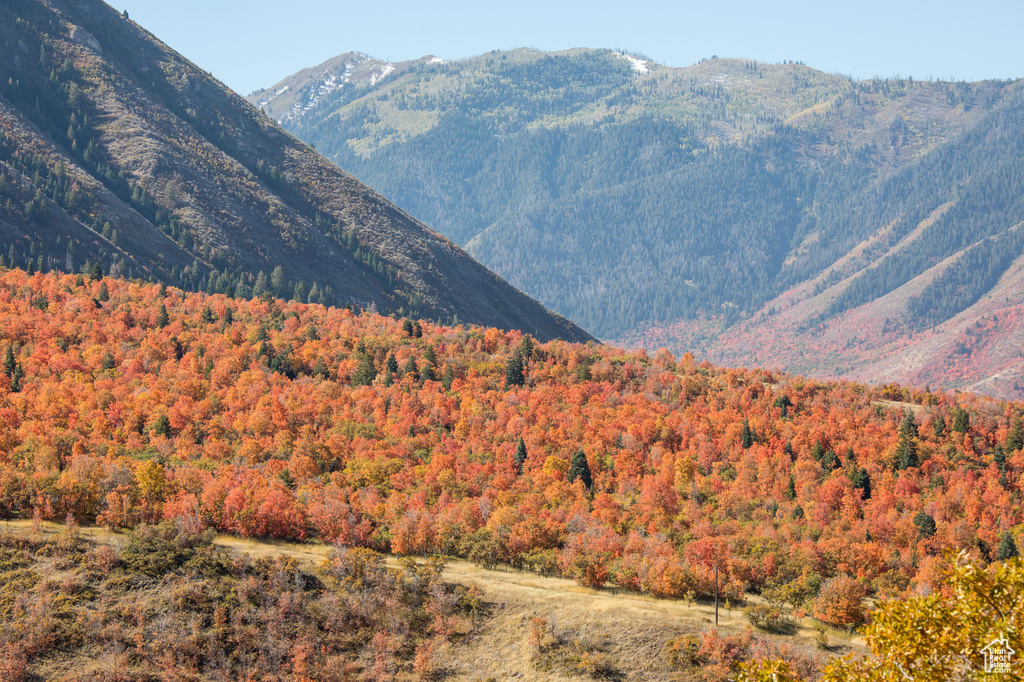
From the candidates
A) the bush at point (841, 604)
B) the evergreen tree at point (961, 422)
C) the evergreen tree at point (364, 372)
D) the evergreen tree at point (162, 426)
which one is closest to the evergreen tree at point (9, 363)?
the evergreen tree at point (162, 426)

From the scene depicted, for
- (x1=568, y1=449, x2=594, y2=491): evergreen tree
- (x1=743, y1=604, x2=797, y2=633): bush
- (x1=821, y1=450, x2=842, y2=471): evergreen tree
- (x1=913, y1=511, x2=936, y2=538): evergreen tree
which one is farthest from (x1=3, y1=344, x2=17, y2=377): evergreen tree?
(x1=913, y1=511, x2=936, y2=538): evergreen tree

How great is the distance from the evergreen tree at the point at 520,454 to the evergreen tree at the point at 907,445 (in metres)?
64.1

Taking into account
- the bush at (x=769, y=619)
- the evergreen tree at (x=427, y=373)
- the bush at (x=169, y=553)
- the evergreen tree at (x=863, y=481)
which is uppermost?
the evergreen tree at (x=427, y=373)

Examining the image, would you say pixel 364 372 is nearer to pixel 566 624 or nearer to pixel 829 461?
pixel 829 461

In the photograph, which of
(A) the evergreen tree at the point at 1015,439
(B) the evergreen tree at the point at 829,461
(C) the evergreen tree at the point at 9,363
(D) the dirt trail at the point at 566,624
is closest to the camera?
(D) the dirt trail at the point at 566,624

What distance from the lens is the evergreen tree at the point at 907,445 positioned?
163 m

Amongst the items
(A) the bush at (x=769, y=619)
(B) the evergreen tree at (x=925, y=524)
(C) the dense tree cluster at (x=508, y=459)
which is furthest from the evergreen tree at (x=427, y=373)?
(A) the bush at (x=769, y=619)

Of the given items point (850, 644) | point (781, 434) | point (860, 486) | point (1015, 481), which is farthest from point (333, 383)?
point (1015, 481)

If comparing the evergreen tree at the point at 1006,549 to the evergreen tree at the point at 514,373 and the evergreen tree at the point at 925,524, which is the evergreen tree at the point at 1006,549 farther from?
the evergreen tree at the point at 514,373

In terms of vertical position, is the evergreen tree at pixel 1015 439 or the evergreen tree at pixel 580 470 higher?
the evergreen tree at pixel 1015 439

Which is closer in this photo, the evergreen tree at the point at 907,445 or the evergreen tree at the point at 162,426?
the evergreen tree at the point at 162,426

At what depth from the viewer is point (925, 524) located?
136625 mm

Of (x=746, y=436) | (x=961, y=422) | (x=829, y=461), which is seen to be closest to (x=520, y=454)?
(x=746, y=436)

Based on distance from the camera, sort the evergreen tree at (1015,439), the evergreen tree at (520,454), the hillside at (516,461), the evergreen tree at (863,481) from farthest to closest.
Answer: the evergreen tree at (1015,439), the evergreen tree at (520,454), the evergreen tree at (863,481), the hillside at (516,461)
